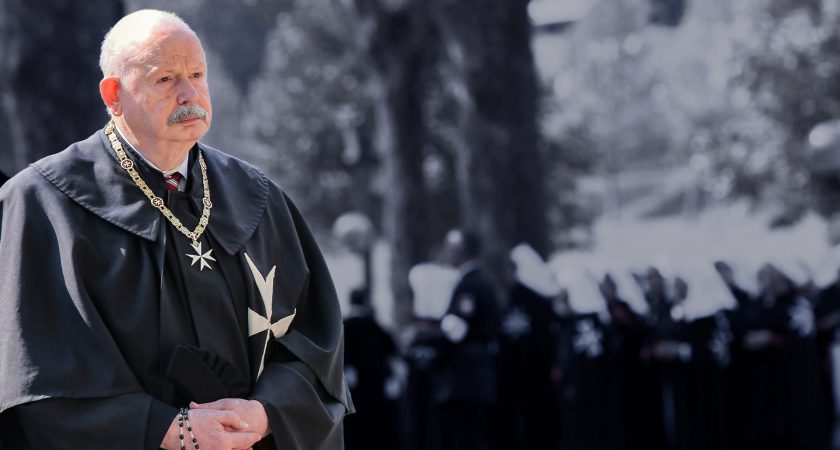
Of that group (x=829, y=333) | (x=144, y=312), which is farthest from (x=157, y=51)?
(x=829, y=333)

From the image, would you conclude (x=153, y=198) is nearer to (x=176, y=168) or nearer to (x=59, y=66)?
(x=176, y=168)

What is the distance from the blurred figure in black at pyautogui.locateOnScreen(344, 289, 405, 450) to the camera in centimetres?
1040

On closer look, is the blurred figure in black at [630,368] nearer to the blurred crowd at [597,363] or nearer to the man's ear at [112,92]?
the blurred crowd at [597,363]

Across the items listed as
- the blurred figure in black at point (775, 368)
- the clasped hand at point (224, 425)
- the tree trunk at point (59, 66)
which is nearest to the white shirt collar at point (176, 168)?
the clasped hand at point (224, 425)

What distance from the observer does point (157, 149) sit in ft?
11.2

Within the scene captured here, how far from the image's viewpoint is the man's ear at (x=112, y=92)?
3.36 metres

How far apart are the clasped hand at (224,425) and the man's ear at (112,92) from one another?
772 millimetres

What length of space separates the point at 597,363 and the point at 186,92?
352 inches

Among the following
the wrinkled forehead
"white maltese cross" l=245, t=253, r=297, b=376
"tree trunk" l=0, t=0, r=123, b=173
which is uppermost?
"tree trunk" l=0, t=0, r=123, b=173

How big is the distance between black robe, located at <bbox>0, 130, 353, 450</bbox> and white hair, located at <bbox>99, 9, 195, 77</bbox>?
0.68 feet

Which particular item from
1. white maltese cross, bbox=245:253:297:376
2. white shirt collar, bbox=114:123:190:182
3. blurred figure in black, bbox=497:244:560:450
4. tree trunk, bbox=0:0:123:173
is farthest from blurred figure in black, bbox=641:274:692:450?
white shirt collar, bbox=114:123:190:182

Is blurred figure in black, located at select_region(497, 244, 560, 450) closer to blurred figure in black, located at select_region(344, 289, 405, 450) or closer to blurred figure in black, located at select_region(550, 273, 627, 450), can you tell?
blurred figure in black, located at select_region(550, 273, 627, 450)

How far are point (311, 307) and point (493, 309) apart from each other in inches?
265

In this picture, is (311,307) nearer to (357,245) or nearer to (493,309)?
(493,309)
